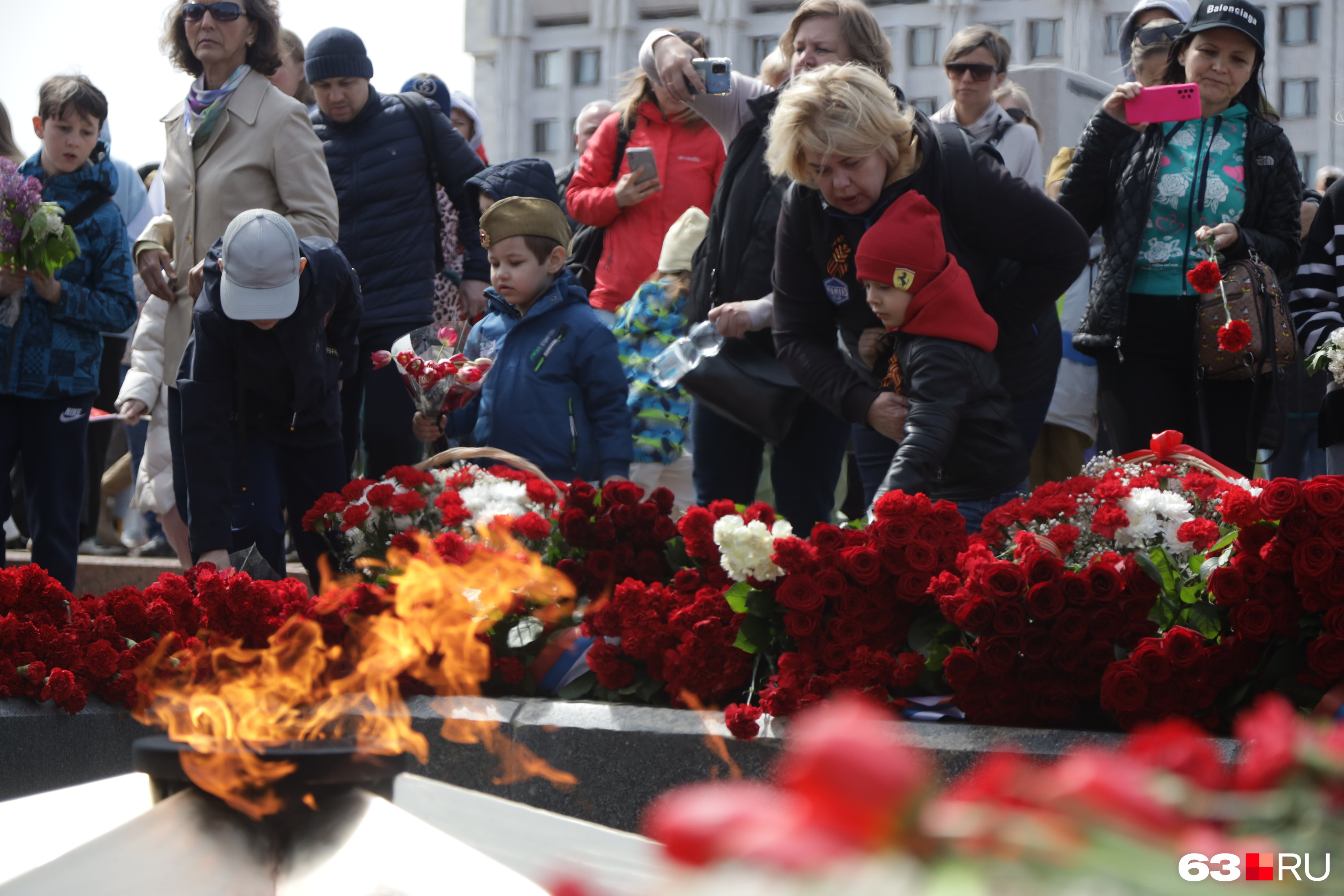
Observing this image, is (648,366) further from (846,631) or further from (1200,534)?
(1200,534)

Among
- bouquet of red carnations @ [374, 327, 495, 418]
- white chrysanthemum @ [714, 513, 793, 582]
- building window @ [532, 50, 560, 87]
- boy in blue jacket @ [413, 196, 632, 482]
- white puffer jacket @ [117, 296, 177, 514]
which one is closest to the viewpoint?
white chrysanthemum @ [714, 513, 793, 582]

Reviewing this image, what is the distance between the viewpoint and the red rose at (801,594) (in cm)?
367

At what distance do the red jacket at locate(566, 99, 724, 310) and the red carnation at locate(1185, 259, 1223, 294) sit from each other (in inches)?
91.6

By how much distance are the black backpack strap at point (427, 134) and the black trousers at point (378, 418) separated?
0.86 metres

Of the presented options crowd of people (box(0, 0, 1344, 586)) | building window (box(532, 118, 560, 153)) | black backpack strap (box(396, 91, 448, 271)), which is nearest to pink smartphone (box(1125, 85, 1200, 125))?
crowd of people (box(0, 0, 1344, 586))

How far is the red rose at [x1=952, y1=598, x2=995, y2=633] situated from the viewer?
3.44 metres

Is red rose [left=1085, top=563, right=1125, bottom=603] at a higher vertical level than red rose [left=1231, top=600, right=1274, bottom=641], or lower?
higher

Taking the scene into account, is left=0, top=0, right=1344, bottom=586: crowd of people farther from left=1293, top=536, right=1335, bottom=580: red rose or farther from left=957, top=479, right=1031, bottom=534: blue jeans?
left=1293, top=536, right=1335, bottom=580: red rose

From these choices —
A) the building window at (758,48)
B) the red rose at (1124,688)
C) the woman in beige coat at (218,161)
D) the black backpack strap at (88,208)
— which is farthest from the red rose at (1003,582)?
the building window at (758,48)

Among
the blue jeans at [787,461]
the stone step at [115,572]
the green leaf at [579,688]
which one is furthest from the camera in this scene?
the stone step at [115,572]

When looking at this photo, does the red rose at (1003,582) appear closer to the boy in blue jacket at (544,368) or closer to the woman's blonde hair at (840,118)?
the woman's blonde hair at (840,118)

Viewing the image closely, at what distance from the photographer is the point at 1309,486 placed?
3268 millimetres

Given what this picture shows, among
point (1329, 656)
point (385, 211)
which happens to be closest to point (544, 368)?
point (385, 211)

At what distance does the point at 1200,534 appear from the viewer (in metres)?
3.73
